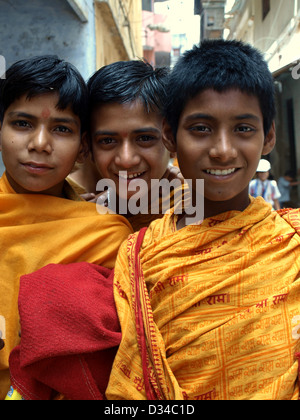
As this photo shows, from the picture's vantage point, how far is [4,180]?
1593 mm

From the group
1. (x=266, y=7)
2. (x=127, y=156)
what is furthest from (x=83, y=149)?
(x=266, y=7)

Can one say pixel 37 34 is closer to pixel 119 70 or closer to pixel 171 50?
pixel 119 70

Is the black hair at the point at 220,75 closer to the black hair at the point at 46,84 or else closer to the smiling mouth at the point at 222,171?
the smiling mouth at the point at 222,171

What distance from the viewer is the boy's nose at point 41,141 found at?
1396mm

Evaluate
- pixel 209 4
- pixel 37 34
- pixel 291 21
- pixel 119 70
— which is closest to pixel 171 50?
pixel 209 4

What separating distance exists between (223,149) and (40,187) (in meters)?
0.70

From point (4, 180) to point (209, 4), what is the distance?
812 cm

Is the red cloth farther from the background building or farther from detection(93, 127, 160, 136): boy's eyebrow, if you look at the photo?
the background building

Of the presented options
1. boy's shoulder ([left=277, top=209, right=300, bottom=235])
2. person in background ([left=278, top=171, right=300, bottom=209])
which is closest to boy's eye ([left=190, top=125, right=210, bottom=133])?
boy's shoulder ([left=277, top=209, right=300, bottom=235])

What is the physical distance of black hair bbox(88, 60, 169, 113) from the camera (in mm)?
1616

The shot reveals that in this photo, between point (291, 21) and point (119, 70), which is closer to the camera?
point (119, 70)
